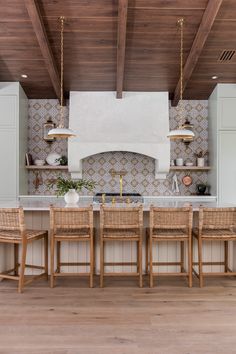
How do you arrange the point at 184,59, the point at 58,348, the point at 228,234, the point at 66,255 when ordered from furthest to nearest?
the point at 184,59 → the point at 66,255 → the point at 228,234 → the point at 58,348

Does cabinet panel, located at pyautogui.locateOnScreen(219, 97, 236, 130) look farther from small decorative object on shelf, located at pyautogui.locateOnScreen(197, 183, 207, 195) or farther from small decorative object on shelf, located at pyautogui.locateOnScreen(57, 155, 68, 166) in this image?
small decorative object on shelf, located at pyautogui.locateOnScreen(57, 155, 68, 166)

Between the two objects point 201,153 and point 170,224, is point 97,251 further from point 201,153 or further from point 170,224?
point 201,153

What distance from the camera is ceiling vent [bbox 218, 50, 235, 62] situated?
4680 mm

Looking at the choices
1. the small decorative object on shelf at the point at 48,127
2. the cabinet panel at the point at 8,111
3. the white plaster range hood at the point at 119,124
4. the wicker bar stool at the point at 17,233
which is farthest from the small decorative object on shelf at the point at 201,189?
the cabinet panel at the point at 8,111

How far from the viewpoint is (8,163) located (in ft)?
18.1

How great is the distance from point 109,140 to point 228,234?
9.82ft

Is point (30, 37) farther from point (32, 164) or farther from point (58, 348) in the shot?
point (58, 348)

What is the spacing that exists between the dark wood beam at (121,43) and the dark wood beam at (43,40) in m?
0.98

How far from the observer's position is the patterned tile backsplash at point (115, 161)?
6230 mm

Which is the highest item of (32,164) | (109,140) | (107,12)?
(107,12)

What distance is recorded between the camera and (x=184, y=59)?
491 centimetres

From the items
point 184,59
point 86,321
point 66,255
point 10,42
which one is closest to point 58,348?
point 86,321

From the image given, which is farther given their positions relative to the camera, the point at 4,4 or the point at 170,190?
the point at 170,190

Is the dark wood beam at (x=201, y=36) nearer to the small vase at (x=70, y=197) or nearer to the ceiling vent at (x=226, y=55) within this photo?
the ceiling vent at (x=226, y=55)
